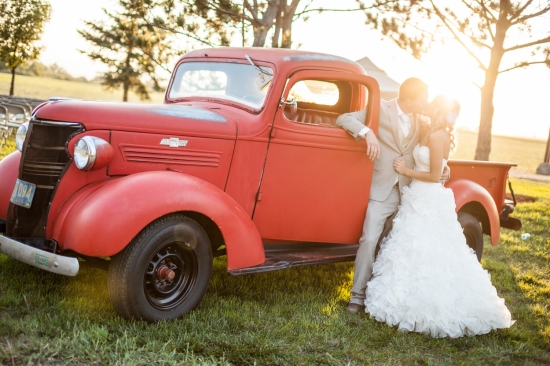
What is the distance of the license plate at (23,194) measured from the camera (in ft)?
12.3

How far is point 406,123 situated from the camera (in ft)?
15.9

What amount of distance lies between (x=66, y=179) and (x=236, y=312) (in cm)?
150

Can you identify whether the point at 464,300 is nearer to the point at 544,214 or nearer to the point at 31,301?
the point at 31,301

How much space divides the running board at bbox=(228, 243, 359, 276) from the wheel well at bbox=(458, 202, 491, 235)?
133cm

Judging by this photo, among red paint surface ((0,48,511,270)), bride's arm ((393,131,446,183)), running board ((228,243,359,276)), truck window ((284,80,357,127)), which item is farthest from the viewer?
truck window ((284,80,357,127))

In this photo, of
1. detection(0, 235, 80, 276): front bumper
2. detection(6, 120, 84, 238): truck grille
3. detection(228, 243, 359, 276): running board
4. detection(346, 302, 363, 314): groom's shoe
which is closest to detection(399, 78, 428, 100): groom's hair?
detection(228, 243, 359, 276): running board

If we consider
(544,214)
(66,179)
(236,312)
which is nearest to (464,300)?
(236,312)

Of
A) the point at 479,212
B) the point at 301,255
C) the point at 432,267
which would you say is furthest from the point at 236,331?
the point at 479,212

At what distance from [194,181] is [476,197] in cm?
296


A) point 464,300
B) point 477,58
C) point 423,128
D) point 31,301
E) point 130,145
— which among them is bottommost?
point 31,301

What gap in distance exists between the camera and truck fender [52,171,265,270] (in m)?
3.43

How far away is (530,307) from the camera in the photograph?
17.2 ft

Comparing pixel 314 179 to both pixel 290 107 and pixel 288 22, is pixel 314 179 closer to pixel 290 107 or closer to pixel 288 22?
pixel 290 107

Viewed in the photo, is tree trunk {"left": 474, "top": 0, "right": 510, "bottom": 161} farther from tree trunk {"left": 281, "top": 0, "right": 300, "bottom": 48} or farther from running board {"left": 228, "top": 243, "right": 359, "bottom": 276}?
running board {"left": 228, "top": 243, "right": 359, "bottom": 276}
